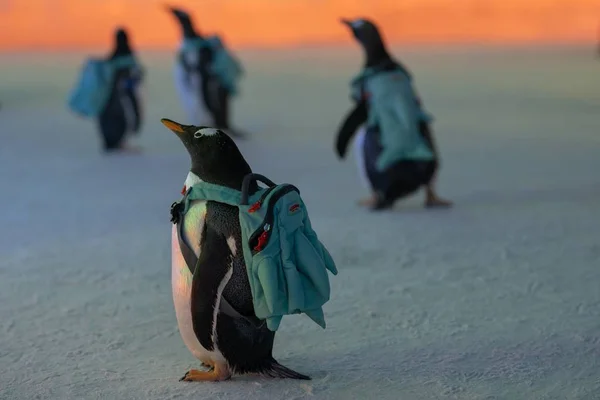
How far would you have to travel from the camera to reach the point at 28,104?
12531mm

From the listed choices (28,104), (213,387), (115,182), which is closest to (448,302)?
(213,387)

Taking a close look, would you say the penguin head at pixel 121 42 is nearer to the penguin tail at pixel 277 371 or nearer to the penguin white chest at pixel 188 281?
the penguin white chest at pixel 188 281

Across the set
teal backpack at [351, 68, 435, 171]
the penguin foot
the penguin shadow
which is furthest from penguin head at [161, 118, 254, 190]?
the penguin shadow

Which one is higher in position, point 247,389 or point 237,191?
point 237,191

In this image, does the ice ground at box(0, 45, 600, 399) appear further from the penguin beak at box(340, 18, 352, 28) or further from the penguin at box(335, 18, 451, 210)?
the penguin beak at box(340, 18, 352, 28)

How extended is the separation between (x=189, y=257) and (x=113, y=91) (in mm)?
5413

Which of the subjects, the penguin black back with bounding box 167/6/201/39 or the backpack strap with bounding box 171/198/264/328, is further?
the penguin black back with bounding box 167/6/201/39

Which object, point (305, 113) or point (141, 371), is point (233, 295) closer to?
point (141, 371)

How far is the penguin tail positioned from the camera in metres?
2.72

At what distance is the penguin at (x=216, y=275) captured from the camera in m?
2.52

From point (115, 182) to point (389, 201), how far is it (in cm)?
230

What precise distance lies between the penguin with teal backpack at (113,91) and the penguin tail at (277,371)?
536cm

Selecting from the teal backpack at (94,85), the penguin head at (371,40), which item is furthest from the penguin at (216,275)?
the teal backpack at (94,85)

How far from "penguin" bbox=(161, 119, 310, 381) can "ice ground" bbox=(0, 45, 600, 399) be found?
4.9 inches
